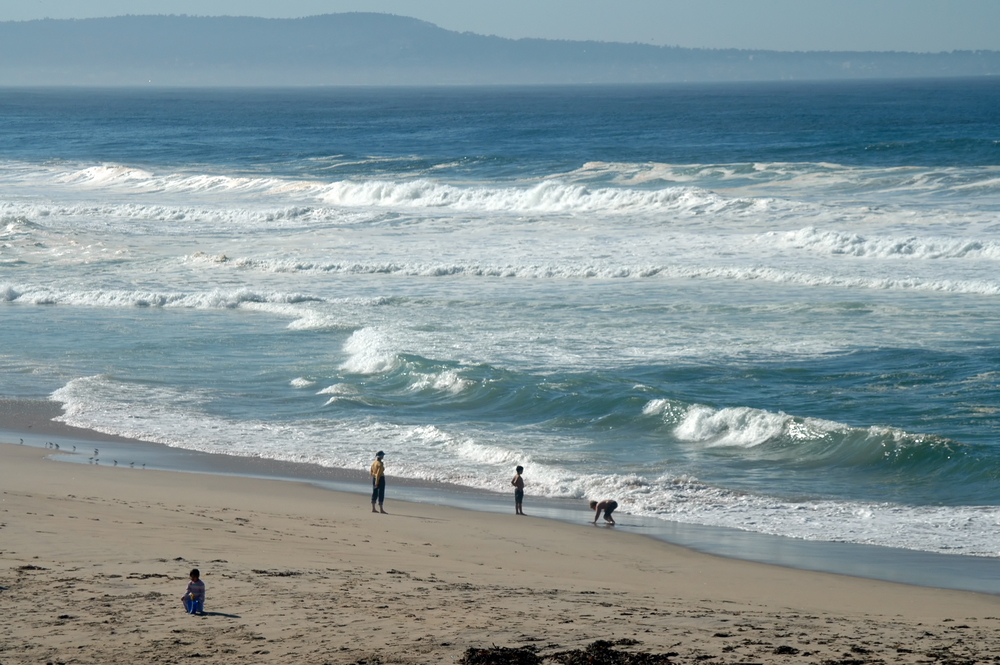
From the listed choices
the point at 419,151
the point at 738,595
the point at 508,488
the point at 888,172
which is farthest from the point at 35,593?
the point at 419,151

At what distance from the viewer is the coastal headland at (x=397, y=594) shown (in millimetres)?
7449

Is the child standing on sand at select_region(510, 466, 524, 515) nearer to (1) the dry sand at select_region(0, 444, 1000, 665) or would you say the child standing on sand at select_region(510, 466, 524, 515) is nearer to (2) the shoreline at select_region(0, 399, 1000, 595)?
(2) the shoreline at select_region(0, 399, 1000, 595)

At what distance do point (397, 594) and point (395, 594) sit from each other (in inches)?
0.7

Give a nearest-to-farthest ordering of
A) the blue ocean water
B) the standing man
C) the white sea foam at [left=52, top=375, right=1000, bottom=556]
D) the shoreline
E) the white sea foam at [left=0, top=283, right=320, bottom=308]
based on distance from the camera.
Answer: the shoreline
the white sea foam at [left=52, top=375, right=1000, bottom=556]
the standing man
the blue ocean water
the white sea foam at [left=0, top=283, right=320, bottom=308]

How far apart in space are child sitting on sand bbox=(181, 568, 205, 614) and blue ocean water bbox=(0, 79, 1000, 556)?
6327 mm

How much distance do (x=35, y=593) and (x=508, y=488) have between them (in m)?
6.85

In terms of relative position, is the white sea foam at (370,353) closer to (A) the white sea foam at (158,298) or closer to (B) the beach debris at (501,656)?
(A) the white sea foam at (158,298)

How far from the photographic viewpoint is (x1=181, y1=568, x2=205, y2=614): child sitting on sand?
7.93 metres

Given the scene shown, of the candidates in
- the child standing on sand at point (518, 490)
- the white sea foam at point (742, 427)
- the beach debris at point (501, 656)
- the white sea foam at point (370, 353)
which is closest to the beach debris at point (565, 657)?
the beach debris at point (501, 656)

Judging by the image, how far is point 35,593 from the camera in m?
8.17

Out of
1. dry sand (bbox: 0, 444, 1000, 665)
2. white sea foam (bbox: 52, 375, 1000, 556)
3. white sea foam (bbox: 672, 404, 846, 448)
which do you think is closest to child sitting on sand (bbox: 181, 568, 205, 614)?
dry sand (bbox: 0, 444, 1000, 665)

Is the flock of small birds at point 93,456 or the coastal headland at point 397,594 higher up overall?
the flock of small birds at point 93,456

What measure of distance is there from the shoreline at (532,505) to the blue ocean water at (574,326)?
42cm

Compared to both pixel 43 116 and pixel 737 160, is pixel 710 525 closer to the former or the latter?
pixel 737 160
